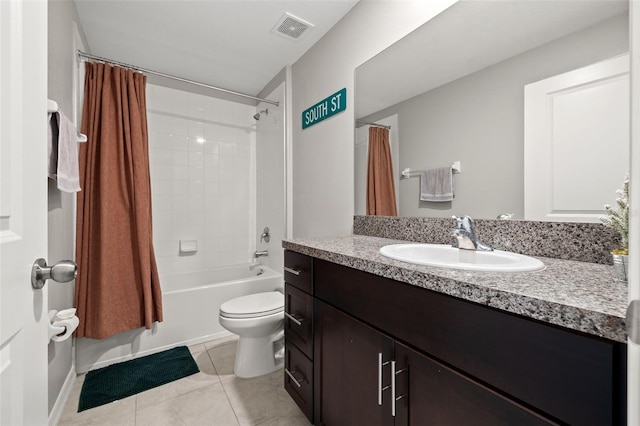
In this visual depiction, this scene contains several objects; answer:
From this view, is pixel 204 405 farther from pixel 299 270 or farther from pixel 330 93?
pixel 330 93

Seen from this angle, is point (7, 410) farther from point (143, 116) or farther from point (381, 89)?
point (143, 116)

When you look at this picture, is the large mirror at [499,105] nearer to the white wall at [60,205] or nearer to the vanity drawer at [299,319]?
the vanity drawer at [299,319]

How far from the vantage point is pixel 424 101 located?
137cm

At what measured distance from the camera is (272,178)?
277cm

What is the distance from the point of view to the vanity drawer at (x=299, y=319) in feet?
4.17

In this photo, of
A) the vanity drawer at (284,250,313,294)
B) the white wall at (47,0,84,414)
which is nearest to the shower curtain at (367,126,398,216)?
the vanity drawer at (284,250,313,294)

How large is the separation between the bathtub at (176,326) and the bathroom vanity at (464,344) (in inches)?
54.5

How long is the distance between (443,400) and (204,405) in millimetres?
1369

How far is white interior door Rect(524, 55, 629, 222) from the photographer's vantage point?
31.9 inches

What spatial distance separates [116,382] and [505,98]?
8.41 ft

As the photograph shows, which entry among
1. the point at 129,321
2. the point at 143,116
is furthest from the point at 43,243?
the point at 143,116

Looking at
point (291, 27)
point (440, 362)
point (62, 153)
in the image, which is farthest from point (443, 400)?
point (291, 27)

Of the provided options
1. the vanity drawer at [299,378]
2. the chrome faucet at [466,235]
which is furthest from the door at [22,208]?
the chrome faucet at [466,235]

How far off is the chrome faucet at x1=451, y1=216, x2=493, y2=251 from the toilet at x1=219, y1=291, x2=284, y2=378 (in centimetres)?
121
